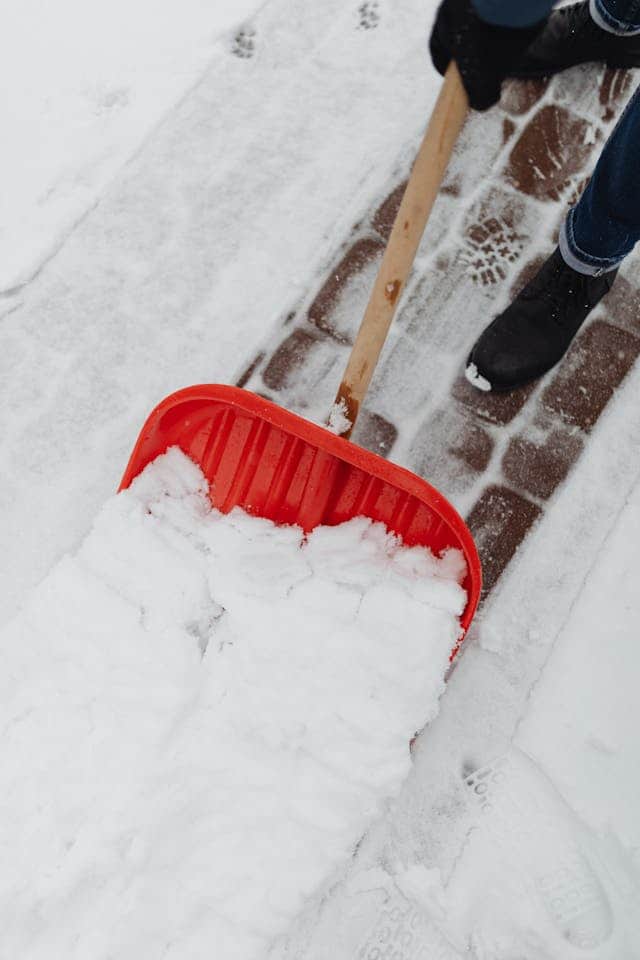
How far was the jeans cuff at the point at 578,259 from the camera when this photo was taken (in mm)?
1588

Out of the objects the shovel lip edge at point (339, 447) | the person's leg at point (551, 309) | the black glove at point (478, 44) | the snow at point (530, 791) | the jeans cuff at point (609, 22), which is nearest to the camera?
the black glove at point (478, 44)

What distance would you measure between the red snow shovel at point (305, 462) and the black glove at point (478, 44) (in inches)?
12.0

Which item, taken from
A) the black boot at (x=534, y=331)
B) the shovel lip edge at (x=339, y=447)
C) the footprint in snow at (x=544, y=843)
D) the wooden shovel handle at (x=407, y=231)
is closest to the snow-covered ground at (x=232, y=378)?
the footprint in snow at (x=544, y=843)

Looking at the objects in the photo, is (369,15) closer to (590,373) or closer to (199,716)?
(590,373)

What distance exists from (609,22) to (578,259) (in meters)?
0.70

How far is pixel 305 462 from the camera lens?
4.72 ft

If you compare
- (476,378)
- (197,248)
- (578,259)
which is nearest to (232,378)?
(197,248)

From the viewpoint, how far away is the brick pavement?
5.61 ft

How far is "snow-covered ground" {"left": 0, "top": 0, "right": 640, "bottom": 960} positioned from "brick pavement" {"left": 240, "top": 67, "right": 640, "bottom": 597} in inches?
2.3

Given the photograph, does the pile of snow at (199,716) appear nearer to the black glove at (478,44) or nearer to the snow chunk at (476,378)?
the snow chunk at (476,378)

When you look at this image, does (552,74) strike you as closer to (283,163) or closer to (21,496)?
(283,163)

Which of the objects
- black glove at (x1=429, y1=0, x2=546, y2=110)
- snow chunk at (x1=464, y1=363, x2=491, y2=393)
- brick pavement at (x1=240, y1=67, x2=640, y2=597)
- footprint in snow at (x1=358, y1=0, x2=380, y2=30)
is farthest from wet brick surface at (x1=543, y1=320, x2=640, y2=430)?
footprint in snow at (x1=358, y1=0, x2=380, y2=30)

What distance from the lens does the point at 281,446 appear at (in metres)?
1.45

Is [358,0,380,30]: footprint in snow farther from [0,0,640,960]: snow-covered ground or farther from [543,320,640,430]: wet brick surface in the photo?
[543,320,640,430]: wet brick surface
